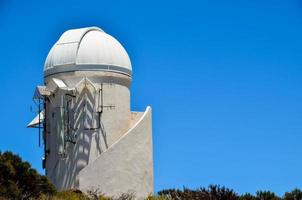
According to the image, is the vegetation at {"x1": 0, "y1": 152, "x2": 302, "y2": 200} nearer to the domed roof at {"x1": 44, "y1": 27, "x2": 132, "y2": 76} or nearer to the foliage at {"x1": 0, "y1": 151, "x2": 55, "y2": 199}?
the foliage at {"x1": 0, "y1": 151, "x2": 55, "y2": 199}

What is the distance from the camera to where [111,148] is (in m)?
43.9

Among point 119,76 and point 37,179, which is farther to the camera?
point 119,76

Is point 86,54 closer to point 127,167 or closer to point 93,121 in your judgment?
point 93,121

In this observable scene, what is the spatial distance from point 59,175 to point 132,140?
449cm

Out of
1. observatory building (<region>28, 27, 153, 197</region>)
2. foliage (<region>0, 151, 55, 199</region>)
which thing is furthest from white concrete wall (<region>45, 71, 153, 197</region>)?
foliage (<region>0, 151, 55, 199</region>)

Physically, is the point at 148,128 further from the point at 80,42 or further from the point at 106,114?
the point at 80,42

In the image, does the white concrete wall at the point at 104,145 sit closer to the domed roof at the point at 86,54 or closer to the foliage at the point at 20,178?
the domed roof at the point at 86,54

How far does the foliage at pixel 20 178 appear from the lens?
1500 inches

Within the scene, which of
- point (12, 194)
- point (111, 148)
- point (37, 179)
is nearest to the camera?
point (12, 194)

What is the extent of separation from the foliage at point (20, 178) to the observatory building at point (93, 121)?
12.9 ft

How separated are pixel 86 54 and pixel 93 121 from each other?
3662mm

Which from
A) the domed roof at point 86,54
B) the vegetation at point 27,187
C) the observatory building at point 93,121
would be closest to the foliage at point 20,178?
the vegetation at point 27,187

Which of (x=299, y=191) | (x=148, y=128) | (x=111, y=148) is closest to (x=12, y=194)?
(x=111, y=148)

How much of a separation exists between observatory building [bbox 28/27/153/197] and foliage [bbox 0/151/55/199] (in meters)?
3.93
